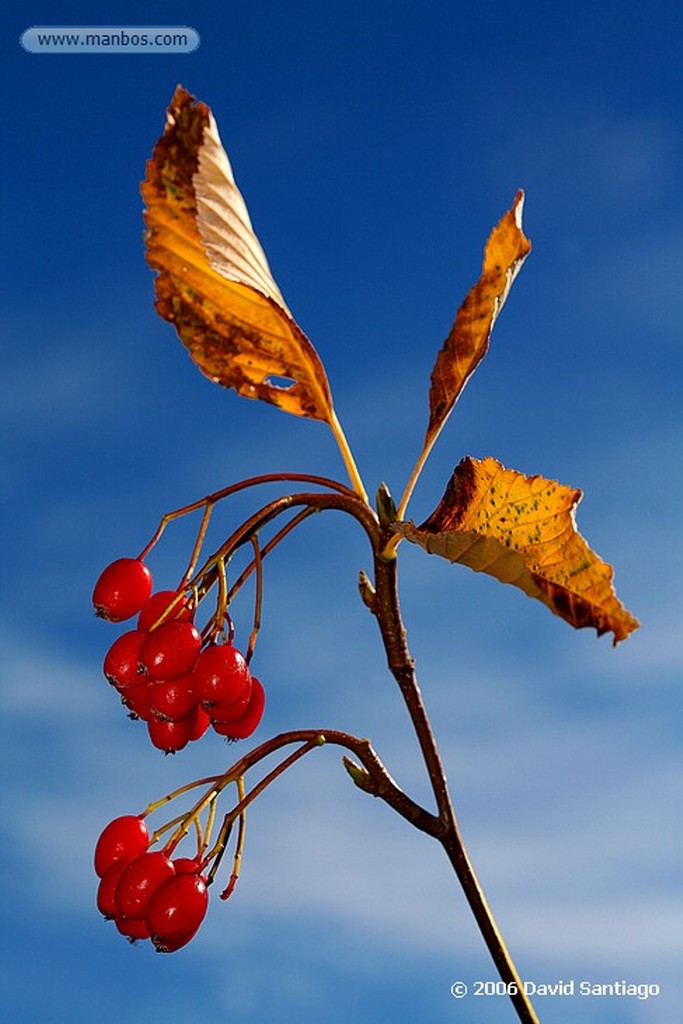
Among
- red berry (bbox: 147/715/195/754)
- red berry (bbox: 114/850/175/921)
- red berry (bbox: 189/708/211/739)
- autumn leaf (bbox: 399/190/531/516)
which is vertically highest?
autumn leaf (bbox: 399/190/531/516)

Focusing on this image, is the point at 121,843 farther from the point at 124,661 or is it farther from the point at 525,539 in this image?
the point at 525,539

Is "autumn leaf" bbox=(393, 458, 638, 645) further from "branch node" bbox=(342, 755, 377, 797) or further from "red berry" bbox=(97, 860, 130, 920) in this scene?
"red berry" bbox=(97, 860, 130, 920)

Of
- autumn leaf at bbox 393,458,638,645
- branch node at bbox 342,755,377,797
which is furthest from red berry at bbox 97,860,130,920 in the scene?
autumn leaf at bbox 393,458,638,645

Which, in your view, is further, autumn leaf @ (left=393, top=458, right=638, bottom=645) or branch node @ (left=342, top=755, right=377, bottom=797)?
branch node @ (left=342, top=755, right=377, bottom=797)

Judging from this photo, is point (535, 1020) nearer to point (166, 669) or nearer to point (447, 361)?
point (166, 669)

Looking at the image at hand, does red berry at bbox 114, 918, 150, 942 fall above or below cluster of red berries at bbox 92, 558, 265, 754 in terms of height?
below

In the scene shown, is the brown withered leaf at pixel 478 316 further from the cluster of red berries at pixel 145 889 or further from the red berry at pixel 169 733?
A: the cluster of red berries at pixel 145 889

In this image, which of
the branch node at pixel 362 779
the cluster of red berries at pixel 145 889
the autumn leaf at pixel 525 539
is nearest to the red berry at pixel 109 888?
the cluster of red berries at pixel 145 889
